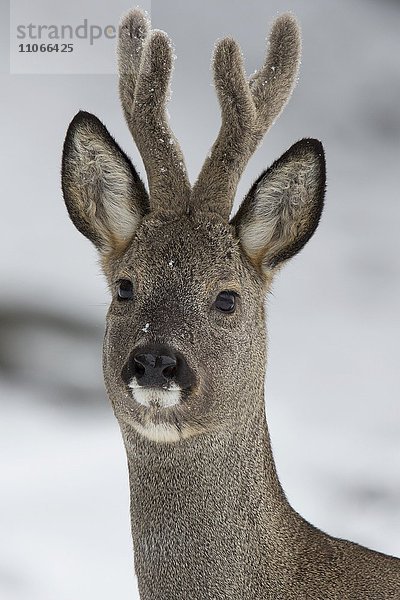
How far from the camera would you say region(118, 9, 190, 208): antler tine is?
14.9 ft

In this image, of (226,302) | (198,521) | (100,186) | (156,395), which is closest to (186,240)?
(226,302)

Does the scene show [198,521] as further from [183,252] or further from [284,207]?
[284,207]

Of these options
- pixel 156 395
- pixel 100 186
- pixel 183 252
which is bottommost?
pixel 156 395

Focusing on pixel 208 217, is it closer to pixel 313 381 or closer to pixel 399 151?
pixel 313 381

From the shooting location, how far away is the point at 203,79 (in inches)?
466

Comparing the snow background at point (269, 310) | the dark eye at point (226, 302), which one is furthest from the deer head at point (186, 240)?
the snow background at point (269, 310)

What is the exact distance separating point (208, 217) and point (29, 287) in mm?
5347

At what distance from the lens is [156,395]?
389 cm

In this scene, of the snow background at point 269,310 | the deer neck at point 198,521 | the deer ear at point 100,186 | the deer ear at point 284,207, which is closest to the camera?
the deer neck at point 198,521

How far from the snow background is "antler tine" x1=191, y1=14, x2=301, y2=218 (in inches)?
108

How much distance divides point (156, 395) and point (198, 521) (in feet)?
1.81

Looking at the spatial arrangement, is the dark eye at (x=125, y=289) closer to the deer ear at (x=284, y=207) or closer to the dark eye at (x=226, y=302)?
the dark eye at (x=226, y=302)

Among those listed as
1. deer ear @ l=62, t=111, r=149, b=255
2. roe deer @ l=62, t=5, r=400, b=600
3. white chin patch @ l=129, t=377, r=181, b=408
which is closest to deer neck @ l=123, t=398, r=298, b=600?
roe deer @ l=62, t=5, r=400, b=600

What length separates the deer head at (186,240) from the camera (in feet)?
13.3
